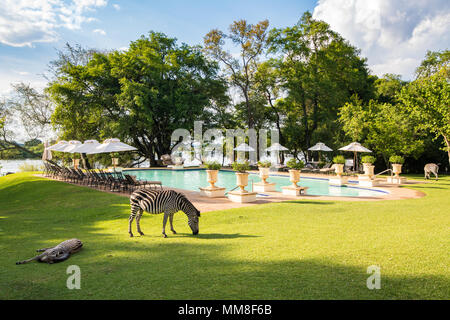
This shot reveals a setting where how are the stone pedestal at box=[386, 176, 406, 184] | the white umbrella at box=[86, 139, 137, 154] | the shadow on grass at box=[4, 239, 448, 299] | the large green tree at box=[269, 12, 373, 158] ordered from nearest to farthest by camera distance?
the shadow on grass at box=[4, 239, 448, 299] < the white umbrella at box=[86, 139, 137, 154] < the stone pedestal at box=[386, 176, 406, 184] < the large green tree at box=[269, 12, 373, 158]

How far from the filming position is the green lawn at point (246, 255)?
3.46 m

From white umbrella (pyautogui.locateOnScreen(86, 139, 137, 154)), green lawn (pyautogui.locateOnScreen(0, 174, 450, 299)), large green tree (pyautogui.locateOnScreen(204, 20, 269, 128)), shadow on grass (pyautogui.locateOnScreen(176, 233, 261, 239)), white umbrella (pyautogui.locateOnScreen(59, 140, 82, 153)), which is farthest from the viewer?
large green tree (pyautogui.locateOnScreen(204, 20, 269, 128))

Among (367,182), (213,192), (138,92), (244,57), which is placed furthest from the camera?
(244,57)

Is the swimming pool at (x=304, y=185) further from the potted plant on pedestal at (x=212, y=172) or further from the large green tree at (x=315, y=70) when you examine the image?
the large green tree at (x=315, y=70)

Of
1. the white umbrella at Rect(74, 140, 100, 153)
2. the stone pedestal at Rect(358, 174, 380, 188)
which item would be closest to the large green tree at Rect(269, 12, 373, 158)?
the stone pedestal at Rect(358, 174, 380, 188)

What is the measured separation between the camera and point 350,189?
15398 mm

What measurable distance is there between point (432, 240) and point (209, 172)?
28.2 feet

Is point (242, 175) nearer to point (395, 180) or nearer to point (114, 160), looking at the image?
point (395, 180)

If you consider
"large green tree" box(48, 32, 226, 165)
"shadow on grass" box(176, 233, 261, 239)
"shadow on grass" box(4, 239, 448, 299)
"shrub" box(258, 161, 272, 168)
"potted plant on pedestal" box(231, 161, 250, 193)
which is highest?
"large green tree" box(48, 32, 226, 165)

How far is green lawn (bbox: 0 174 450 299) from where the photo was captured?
3.46 meters

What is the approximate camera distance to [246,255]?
469 cm

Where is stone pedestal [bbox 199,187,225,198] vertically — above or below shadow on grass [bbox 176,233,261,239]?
above

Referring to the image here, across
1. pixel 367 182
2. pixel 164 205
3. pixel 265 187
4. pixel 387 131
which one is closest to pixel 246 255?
pixel 164 205

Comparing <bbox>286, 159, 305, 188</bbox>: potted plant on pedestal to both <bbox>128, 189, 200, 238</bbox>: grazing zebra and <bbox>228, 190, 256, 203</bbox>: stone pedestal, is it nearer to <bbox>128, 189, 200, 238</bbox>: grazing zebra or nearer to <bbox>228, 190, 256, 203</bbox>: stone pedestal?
<bbox>228, 190, 256, 203</bbox>: stone pedestal
